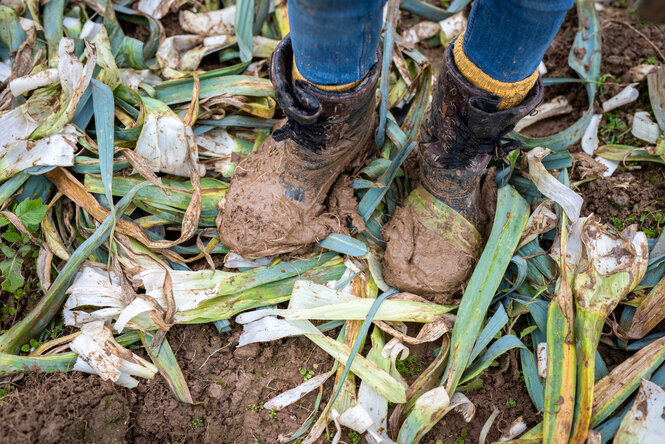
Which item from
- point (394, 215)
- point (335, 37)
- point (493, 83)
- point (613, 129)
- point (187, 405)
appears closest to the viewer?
point (335, 37)

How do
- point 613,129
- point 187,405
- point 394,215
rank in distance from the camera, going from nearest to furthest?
point 187,405 < point 394,215 < point 613,129

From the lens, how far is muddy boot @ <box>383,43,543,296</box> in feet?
4.07

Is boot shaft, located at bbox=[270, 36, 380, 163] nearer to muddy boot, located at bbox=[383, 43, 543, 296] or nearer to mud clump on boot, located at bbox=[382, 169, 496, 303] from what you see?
muddy boot, located at bbox=[383, 43, 543, 296]

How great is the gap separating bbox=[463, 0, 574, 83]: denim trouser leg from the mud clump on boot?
0.49 m

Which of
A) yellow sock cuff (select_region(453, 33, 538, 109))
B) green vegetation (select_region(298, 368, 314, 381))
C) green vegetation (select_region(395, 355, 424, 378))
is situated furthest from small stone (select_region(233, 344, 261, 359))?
yellow sock cuff (select_region(453, 33, 538, 109))

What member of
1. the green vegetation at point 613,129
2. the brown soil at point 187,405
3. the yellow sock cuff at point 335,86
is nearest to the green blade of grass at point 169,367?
the brown soil at point 187,405

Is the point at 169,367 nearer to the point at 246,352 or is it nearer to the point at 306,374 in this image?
the point at 246,352

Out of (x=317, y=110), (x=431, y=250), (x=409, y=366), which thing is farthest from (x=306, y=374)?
(x=317, y=110)

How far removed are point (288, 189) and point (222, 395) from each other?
0.63 metres

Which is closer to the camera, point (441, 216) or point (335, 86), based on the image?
point (335, 86)

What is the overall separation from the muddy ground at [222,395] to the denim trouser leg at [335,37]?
81 cm

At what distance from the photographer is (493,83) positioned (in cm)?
102

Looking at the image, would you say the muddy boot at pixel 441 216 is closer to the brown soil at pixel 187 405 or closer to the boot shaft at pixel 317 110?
the boot shaft at pixel 317 110

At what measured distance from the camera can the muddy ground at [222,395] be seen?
1189mm
